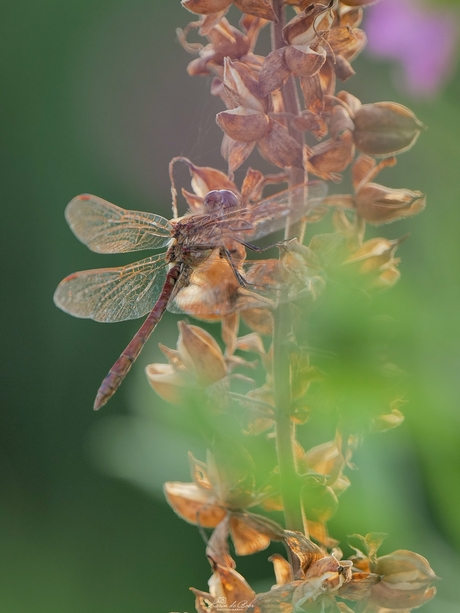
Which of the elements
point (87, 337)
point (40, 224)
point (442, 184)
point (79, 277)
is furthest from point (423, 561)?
point (40, 224)

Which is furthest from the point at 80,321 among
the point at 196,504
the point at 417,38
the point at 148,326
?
the point at 196,504

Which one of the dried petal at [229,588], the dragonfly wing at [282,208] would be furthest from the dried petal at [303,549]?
the dragonfly wing at [282,208]

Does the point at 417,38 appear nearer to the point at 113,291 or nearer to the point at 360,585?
the point at 113,291

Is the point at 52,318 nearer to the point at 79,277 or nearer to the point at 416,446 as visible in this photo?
the point at 79,277

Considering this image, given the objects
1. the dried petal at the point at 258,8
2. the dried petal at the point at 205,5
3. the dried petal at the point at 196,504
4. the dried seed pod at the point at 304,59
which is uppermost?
the dried petal at the point at 205,5

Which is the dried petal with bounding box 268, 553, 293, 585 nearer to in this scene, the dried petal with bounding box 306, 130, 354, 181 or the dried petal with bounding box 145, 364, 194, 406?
the dried petal with bounding box 145, 364, 194, 406

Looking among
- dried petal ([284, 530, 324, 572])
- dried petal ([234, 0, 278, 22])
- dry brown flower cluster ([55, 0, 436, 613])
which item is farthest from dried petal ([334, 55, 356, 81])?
dried petal ([284, 530, 324, 572])

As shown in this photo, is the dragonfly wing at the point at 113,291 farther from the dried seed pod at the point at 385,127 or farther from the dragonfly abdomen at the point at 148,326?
the dried seed pod at the point at 385,127

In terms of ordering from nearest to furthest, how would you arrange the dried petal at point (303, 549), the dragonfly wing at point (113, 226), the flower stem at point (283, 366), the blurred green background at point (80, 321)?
the dried petal at point (303, 549) < the flower stem at point (283, 366) < the dragonfly wing at point (113, 226) < the blurred green background at point (80, 321)
